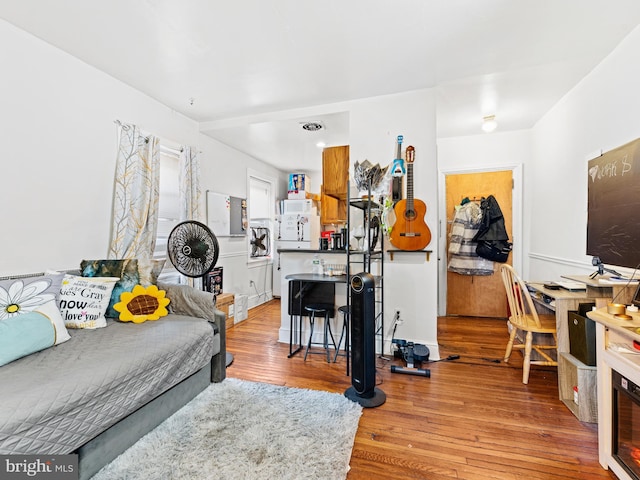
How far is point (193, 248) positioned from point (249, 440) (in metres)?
1.47

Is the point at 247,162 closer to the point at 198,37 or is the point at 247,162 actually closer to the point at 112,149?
the point at 112,149

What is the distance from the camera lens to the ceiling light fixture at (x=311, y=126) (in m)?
3.33

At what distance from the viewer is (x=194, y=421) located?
5.79 ft

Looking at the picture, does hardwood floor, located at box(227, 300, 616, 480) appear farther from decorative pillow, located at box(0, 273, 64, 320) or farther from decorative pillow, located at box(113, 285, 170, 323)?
decorative pillow, located at box(0, 273, 64, 320)

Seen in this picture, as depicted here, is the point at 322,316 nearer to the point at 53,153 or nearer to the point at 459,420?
the point at 459,420

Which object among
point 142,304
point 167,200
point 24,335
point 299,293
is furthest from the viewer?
point 167,200

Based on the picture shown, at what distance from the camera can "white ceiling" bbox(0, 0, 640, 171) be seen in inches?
69.6

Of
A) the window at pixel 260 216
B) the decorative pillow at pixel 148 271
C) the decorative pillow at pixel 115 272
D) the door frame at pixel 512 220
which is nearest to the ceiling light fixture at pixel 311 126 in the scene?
the window at pixel 260 216

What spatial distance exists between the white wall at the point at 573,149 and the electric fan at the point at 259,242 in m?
3.79

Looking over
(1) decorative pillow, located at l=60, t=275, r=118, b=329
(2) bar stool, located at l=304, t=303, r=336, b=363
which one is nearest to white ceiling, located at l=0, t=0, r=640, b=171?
(1) decorative pillow, located at l=60, t=275, r=118, b=329

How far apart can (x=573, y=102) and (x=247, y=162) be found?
3906 millimetres

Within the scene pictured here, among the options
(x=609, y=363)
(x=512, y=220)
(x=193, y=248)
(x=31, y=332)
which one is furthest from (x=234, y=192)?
(x=609, y=363)

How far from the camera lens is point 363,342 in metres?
1.95

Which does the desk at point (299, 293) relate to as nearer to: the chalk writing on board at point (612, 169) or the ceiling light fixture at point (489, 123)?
the chalk writing on board at point (612, 169)
